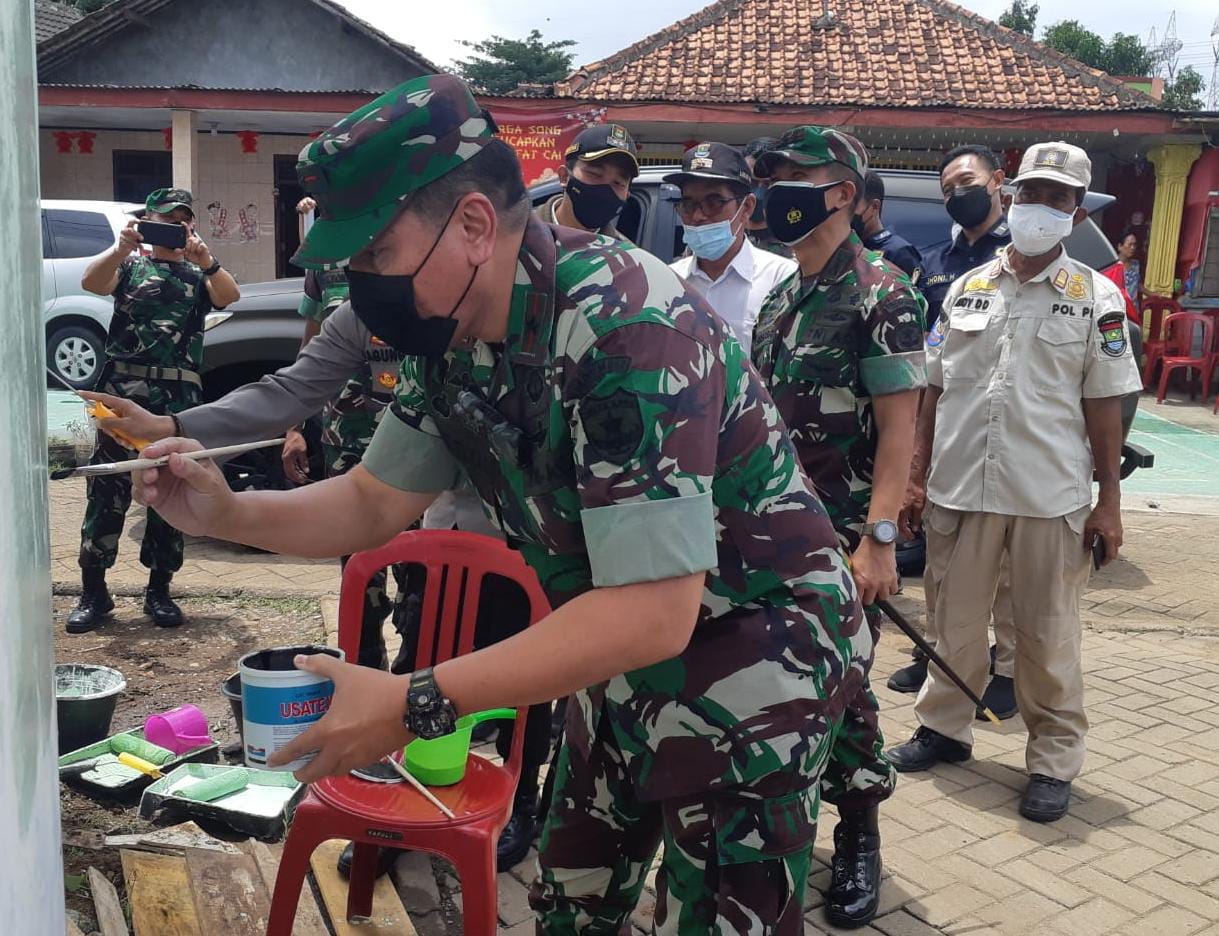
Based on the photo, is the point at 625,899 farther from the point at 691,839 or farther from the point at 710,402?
the point at 710,402

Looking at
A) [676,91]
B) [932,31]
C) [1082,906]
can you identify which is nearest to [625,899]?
[1082,906]

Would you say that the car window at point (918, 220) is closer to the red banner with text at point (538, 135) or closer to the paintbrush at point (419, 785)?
the paintbrush at point (419, 785)

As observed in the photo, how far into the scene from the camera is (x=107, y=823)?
325 centimetres

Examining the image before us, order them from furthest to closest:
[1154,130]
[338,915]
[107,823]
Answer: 1. [1154,130]
2. [107,823]
3. [338,915]

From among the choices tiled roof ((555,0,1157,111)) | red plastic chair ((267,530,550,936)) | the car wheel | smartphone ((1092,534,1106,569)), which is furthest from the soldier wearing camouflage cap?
tiled roof ((555,0,1157,111))

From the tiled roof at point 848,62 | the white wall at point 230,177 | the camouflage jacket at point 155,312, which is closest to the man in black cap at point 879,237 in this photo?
the camouflage jacket at point 155,312

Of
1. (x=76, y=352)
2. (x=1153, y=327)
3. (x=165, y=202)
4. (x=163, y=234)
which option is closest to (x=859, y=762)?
(x=163, y=234)

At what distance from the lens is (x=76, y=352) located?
1186 cm

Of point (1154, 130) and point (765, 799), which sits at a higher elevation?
point (1154, 130)

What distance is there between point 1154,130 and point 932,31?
15.5 feet

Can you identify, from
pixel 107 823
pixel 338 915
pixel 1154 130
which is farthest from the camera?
pixel 1154 130

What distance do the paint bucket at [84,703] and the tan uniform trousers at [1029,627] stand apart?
265 centimetres

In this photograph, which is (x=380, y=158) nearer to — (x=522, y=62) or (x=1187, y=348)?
(x=1187, y=348)

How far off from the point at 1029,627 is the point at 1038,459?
1.75ft
